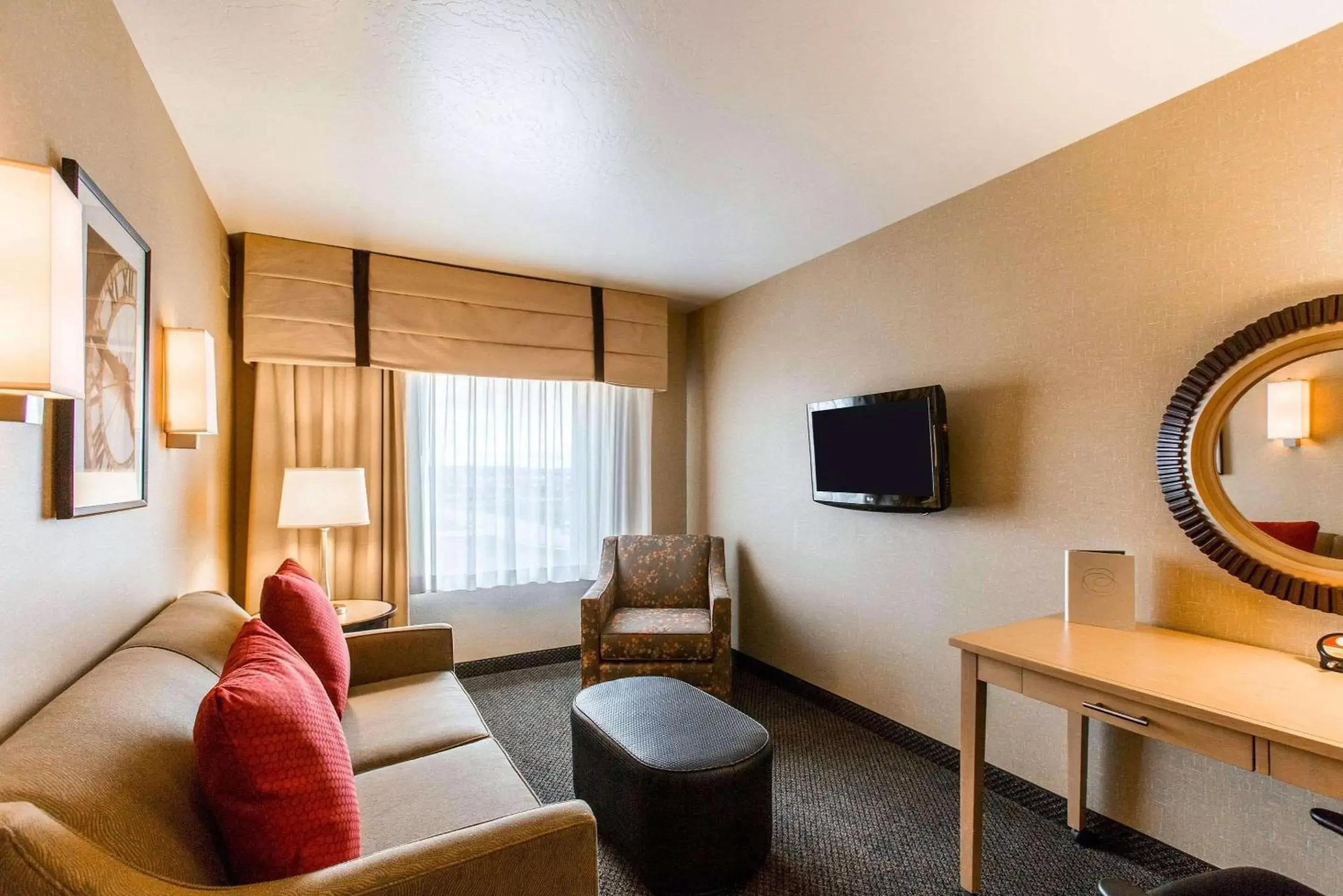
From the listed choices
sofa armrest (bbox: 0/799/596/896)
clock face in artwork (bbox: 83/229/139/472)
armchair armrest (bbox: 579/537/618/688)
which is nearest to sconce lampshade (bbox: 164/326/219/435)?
clock face in artwork (bbox: 83/229/139/472)

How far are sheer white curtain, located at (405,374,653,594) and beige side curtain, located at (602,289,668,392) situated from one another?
21 cm

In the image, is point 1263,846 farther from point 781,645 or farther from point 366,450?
point 366,450

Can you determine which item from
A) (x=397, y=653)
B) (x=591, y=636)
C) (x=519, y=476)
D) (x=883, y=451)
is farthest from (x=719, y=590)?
(x=397, y=653)

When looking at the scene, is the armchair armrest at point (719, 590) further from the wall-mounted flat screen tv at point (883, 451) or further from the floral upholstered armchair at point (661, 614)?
the wall-mounted flat screen tv at point (883, 451)

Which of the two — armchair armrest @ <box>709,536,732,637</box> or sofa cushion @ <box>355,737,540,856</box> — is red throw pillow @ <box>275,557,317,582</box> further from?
armchair armrest @ <box>709,536,732,637</box>

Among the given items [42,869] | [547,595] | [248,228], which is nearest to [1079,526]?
[42,869]

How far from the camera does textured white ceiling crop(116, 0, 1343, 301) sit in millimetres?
1574

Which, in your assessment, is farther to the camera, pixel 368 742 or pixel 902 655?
pixel 902 655

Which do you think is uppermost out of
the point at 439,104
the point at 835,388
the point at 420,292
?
the point at 439,104

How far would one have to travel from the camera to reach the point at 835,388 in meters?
3.20

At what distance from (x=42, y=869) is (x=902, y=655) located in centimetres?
278

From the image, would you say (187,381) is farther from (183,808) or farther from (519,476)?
(519,476)

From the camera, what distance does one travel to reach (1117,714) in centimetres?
153

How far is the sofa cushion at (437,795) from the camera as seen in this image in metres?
1.40
